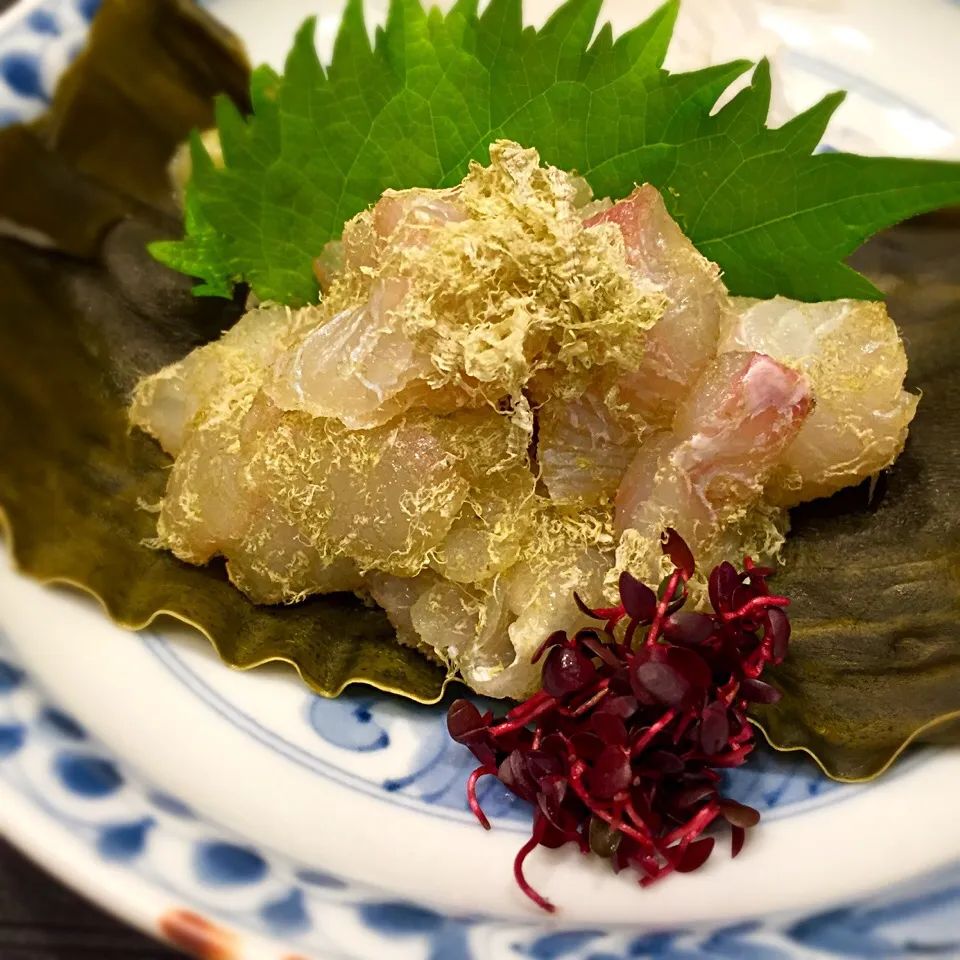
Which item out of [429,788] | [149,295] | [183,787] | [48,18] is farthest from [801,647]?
[48,18]

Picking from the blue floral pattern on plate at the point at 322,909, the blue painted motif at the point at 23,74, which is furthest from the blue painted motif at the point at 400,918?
the blue painted motif at the point at 23,74

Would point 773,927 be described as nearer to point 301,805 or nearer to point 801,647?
point 801,647

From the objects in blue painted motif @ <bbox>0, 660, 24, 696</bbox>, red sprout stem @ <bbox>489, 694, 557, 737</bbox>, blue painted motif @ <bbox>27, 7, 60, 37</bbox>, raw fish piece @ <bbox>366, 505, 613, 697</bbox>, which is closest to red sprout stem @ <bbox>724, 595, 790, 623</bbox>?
raw fish piece @ <bbox>366, 505, 613, 697</bbox>

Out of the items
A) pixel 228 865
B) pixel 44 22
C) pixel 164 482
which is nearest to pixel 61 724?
pixel 228 865

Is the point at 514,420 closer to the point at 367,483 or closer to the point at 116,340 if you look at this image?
the point at 367,483

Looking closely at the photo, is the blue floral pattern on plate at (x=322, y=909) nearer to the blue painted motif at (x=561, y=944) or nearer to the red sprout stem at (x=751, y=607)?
the blue painted motif at (x=561, y=944)

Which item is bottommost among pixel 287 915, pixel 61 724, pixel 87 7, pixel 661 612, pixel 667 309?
pixel 61 724
